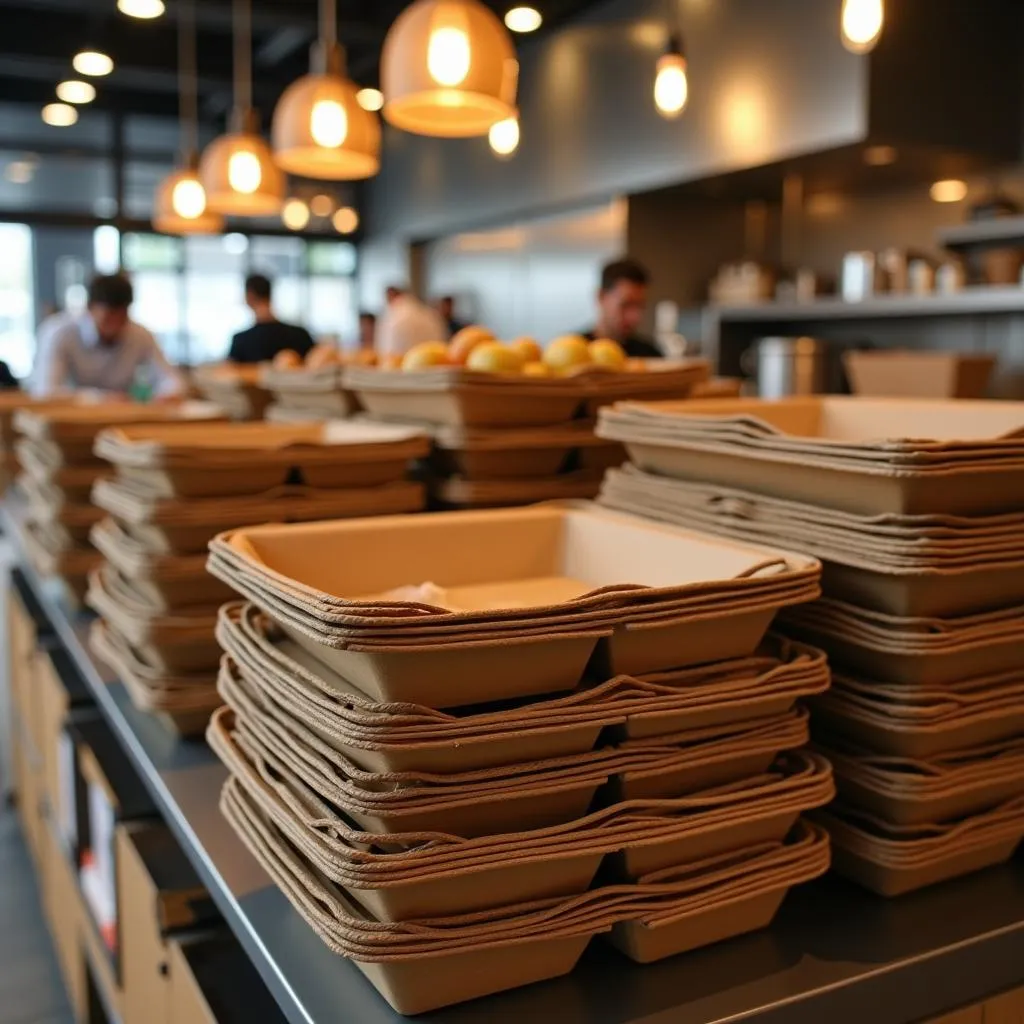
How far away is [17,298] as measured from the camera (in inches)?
366

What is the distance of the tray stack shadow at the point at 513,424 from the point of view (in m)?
1.52

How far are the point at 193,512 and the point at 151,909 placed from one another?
497 mm

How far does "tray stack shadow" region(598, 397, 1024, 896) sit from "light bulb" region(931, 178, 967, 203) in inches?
168

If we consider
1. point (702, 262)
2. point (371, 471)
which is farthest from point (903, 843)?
point (702, 262)

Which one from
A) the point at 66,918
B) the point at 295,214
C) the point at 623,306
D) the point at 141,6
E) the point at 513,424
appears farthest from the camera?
the point at 295,214

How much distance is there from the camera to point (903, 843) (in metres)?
0.95

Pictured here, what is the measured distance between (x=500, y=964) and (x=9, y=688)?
2.89 meters

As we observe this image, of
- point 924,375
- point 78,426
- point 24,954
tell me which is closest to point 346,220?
point 924,375

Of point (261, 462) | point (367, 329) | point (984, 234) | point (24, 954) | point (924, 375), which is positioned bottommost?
point (24, 954)

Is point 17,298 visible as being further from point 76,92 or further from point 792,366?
point 792,366

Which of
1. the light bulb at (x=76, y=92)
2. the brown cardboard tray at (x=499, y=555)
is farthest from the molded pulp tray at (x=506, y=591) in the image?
the light bulb at (x=76, y=92)

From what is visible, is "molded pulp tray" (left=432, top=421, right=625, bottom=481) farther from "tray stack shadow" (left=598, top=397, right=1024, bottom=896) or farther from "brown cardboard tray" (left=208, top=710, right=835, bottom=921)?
"brown cardboard tray" (left=208, top=710, right=835, bottom=921)

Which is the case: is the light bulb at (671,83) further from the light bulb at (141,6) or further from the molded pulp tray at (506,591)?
the molded pulp tray at (506,591)

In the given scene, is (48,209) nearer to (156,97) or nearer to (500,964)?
(156,97)
